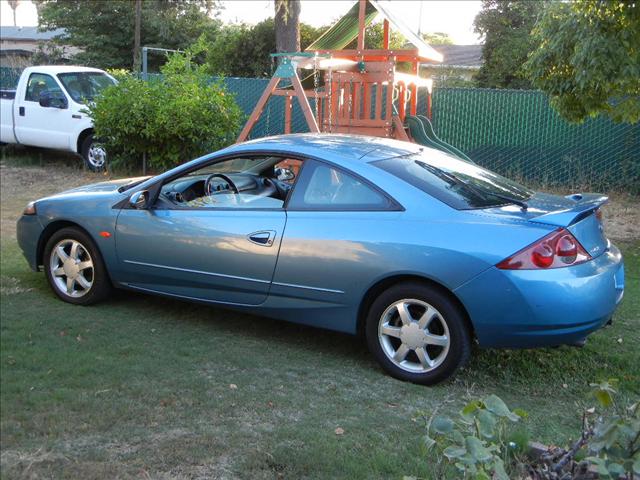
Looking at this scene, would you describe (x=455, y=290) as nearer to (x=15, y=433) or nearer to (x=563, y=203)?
(x=563, y=203)

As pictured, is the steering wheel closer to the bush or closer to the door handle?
the door handle

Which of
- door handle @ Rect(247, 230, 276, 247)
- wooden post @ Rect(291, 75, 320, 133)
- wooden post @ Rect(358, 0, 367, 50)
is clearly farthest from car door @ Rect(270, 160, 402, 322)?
wooden post @ Rect(358, 0, 367, 50)

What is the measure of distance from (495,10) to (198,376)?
66.7 feet

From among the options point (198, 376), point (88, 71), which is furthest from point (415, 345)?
point (88, 71)

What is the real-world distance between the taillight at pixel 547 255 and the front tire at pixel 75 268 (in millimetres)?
3233

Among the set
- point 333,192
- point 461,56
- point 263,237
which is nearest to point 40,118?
point 263,237

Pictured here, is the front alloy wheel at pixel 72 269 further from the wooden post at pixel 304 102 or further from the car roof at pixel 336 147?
the wooden post at pixel 304 102

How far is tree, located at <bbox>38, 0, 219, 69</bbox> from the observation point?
99.3ft

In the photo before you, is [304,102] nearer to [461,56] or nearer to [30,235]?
[30,235]

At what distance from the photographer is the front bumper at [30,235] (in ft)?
20.4

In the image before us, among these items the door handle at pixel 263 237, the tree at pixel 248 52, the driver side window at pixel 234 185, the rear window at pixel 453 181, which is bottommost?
the door handle at pixel 263 237

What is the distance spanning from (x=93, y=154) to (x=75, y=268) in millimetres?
8621

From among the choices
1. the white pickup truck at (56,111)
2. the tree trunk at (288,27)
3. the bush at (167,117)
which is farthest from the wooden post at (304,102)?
the tree trunk at (288,27)

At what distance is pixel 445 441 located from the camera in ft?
9.18
